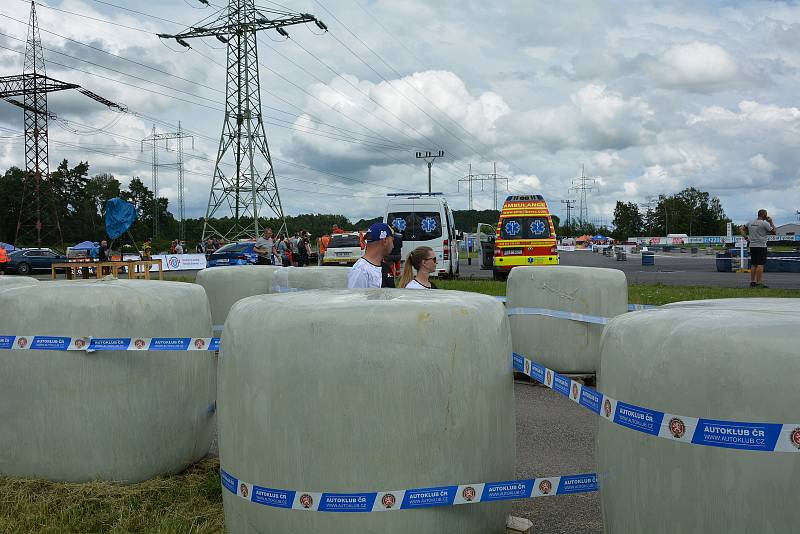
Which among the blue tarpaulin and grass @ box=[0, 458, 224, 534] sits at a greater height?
the blue tarpaulin

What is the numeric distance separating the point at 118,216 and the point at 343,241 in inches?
395

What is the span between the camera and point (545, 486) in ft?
9.71

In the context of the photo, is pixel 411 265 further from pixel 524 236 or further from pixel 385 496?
pixel 524 236

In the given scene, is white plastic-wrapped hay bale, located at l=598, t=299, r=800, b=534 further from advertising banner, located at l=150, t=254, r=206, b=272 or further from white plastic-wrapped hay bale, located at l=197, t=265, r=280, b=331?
advertising banner, located at l=150, t=254, r=206, b=272

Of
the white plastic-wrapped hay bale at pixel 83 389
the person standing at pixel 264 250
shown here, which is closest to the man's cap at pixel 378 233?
the white plastic-wrapped hay bale at pixel 83 389

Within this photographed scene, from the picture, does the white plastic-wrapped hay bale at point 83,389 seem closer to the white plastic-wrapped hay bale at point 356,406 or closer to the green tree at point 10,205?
the white plastic-wrapped hay bale at point 356,406

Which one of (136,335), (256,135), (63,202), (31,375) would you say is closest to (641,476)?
(136,335)

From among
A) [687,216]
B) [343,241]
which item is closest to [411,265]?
[343,241]

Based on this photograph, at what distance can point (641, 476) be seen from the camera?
233 cm

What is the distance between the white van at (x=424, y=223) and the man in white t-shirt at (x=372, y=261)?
54.1ft

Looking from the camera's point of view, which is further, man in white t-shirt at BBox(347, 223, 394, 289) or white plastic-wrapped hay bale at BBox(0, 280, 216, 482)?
man in white t-shirt at BBox(347, 223, 394, 289)

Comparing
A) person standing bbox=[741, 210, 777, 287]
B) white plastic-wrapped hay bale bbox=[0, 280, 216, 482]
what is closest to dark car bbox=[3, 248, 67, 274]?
person standing bbox=[741, 210, 777, 287]

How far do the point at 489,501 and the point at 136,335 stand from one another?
2373mm

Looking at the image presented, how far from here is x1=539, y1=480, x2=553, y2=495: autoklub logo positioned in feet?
9.64
